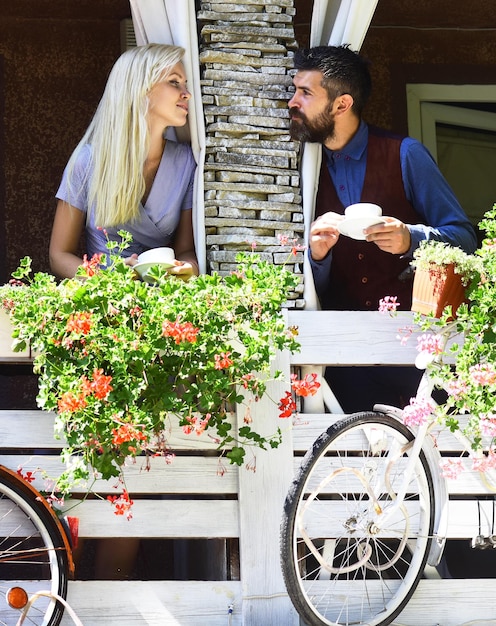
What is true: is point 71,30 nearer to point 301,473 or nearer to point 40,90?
point 40,90

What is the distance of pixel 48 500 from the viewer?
365 centimetres

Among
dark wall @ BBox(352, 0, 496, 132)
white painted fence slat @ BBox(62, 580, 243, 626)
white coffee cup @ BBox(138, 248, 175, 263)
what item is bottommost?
white painted fence slat @ BBox(62, 580, 243, 626)

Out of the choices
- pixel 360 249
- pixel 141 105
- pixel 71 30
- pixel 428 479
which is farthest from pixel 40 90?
pixel 428 479

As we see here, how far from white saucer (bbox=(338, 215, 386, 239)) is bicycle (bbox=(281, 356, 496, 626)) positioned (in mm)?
567

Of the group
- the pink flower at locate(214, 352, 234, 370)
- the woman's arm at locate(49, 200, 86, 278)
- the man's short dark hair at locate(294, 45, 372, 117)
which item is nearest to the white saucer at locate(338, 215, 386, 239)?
the pink flower at locate(214, 352, 234, 370)

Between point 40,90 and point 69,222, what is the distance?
174 cm

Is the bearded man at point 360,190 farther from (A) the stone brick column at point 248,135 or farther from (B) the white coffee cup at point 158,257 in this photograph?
(B) the white coffee cup at point 158,257

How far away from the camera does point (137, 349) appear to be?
3.45 metres

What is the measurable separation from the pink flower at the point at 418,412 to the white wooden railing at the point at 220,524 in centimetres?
42

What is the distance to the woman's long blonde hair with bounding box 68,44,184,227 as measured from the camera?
4320 millimetres

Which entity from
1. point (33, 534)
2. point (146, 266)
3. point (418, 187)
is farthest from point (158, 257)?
point (418, 187)

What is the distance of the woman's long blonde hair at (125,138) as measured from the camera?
4.32 meters

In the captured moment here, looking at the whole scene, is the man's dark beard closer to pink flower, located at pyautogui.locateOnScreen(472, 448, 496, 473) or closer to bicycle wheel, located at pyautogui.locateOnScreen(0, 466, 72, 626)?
pink flower, located at pyautogui.locateOnScreen(472, 448, 496, 473)

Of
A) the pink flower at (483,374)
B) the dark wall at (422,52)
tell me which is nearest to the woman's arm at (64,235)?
the pink flower at (483,374)
